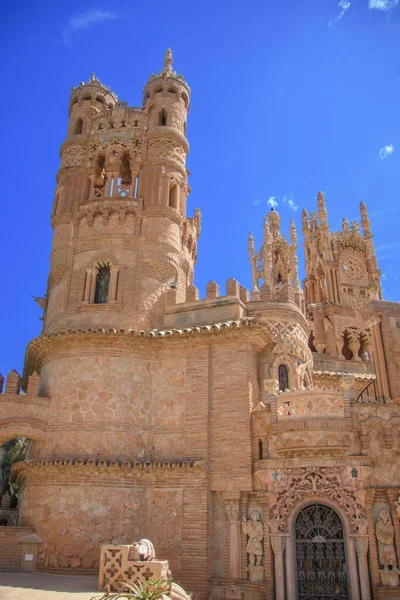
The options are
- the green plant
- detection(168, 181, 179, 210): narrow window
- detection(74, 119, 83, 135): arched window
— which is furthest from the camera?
detection(74, 119, 83, 135): arched window

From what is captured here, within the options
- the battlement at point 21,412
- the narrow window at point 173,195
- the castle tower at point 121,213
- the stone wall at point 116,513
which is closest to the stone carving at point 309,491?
the stone wall at point 116,513

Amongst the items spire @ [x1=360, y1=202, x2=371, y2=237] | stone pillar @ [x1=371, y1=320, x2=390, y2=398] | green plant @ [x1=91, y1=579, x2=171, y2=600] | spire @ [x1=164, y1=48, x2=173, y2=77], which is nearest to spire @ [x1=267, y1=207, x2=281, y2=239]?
spire @ [x1=360, y1=202, x2=371, y2=237]

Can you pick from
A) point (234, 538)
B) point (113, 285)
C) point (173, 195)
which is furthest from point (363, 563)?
point (173, 195)

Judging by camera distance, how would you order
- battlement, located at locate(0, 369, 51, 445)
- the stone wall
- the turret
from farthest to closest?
the turret, battlement, located at locate(0, 369, 51, 445), the stone wall

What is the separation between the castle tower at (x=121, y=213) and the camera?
18578 millimetres

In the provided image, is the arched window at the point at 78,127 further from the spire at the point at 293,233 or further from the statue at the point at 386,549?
the spire at the point at 293,233

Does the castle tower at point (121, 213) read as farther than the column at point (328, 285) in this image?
No

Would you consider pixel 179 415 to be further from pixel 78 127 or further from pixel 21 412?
pixel 78 127

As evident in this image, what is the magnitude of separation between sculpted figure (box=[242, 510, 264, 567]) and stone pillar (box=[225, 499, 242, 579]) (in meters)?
0.22

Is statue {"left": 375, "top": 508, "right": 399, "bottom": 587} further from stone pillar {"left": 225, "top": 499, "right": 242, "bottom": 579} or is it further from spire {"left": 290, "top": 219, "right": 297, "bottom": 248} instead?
spire {"left": 290, "top": 219, "right": 297, "bottom": 248}

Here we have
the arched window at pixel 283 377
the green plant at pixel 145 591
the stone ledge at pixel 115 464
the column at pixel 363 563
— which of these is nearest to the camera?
the green plant at pixel 145 591

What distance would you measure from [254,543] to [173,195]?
12059 mm

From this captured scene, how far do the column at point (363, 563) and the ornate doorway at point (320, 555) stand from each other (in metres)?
0.40

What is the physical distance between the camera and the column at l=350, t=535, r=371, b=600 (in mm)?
13438
